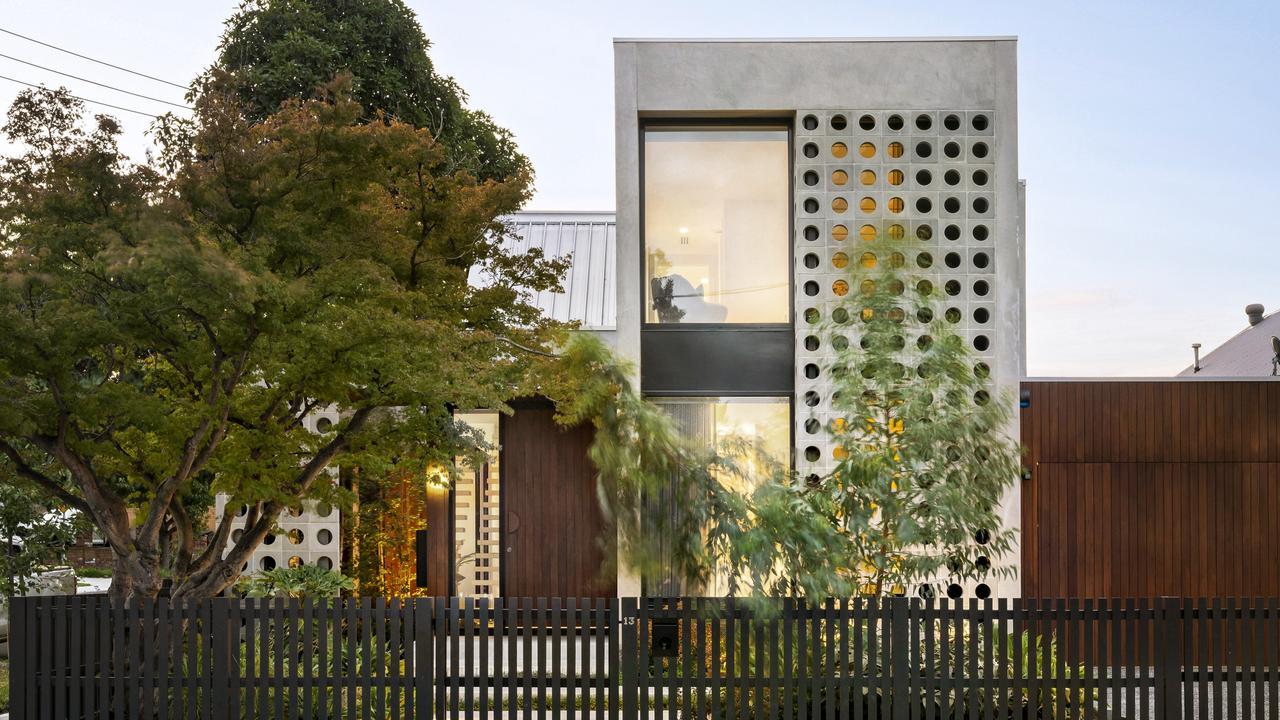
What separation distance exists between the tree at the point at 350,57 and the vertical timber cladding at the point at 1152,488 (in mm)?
10012

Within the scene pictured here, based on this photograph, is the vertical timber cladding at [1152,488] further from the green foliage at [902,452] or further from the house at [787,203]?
the green foliage at [902,452]

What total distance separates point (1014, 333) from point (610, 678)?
5854 millimetres

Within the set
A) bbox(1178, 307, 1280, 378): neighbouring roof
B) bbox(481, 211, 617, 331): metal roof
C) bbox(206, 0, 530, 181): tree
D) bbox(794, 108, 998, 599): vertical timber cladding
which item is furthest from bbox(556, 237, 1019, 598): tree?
bbox(1178, 307, 1280, 378): neighbouring roof

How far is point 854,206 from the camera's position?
8812 mm

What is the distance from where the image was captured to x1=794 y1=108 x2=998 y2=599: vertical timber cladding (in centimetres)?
873

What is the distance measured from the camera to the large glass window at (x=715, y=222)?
9.11m

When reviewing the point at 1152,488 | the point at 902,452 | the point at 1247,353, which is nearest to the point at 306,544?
the point at 902,452

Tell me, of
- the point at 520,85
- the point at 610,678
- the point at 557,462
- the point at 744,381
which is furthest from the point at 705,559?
the point at 520,85

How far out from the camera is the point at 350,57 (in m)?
14.7

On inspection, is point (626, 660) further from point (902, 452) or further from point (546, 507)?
point (546, 507)

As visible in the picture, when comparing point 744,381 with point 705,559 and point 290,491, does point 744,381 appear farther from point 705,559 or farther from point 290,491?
point 290,491

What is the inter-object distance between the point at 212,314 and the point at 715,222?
562cm

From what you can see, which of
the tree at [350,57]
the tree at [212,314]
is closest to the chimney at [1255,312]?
the tree at [350,57]

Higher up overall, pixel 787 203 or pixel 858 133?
pixel 858 133
